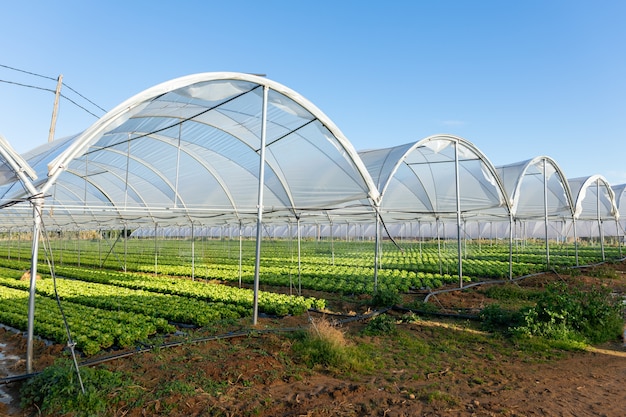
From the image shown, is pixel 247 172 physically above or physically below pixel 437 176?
below

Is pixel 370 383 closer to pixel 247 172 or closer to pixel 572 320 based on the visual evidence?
pixel 572 320

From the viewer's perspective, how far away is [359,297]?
597 inches

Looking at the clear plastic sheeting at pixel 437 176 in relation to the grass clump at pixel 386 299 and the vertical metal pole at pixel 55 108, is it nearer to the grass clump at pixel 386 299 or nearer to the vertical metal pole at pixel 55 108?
the grass clump at pixel 386 299

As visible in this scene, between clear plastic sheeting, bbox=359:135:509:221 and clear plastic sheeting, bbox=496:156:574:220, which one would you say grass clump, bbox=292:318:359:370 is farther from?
clear plastic sheeting, bbox=496:156:574:220

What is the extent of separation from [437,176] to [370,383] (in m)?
17.0

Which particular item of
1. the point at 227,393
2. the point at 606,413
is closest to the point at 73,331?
the point at 227,393

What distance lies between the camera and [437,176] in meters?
22.0

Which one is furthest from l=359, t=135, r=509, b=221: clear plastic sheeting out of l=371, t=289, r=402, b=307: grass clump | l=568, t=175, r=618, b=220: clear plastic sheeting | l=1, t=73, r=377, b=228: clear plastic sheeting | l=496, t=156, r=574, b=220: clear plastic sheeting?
l=568, t=175, r=618, b=220: clear plastic sheeting

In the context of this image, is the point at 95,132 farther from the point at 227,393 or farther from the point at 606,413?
the point at 606,413

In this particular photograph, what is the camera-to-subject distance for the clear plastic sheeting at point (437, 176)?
16531mm

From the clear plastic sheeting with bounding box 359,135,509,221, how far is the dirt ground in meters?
8.46

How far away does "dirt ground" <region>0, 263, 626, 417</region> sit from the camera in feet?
18.4

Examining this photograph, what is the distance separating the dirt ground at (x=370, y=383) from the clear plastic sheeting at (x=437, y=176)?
8.46m

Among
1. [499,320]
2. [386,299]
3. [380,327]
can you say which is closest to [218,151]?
[386,299]
